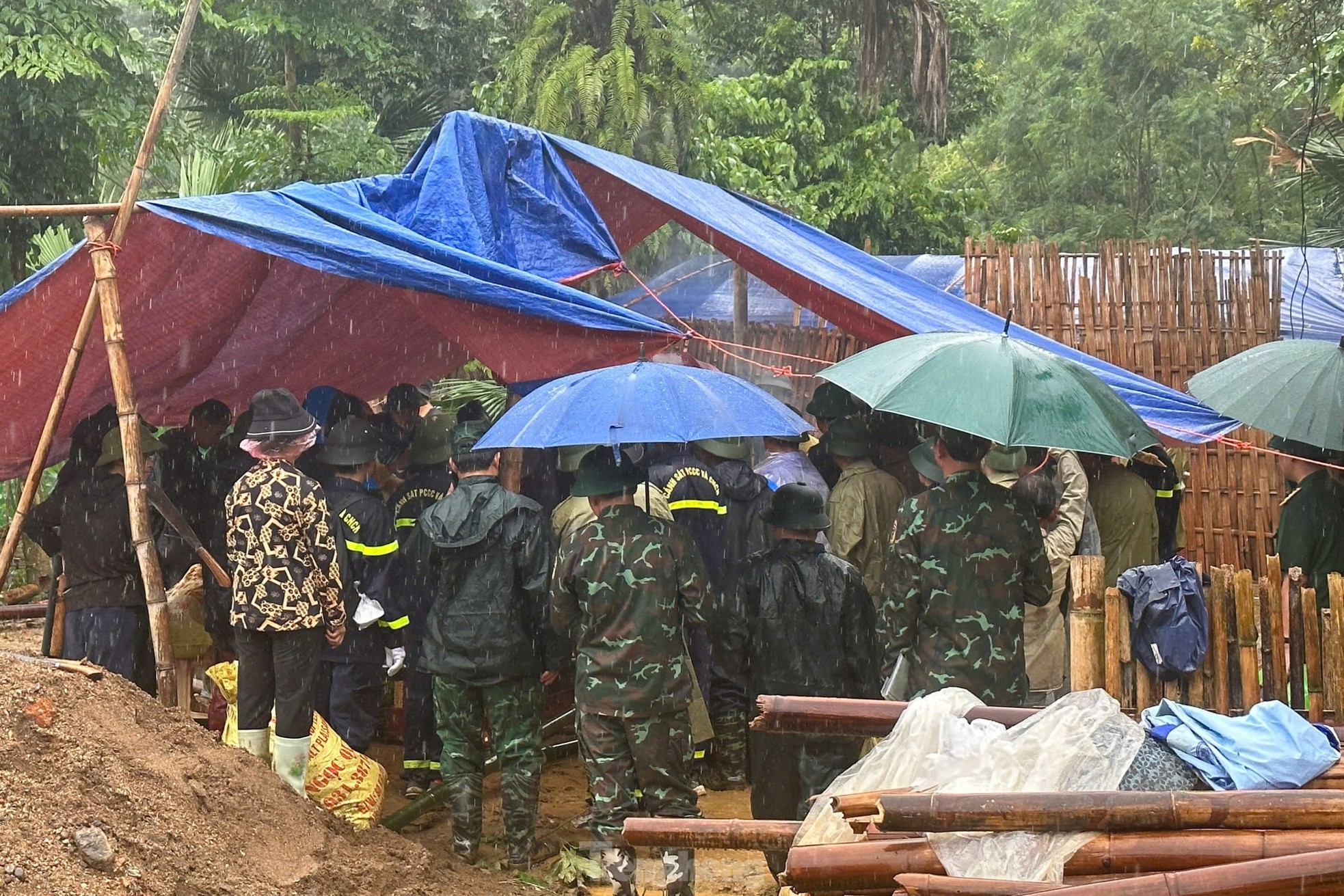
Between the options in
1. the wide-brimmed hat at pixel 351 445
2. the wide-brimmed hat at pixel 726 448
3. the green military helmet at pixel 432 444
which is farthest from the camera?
the green military helmet at pixel 432 444

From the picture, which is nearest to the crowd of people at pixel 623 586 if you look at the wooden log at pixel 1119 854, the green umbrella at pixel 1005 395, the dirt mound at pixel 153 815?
the green umbrella at pixel 1005 395

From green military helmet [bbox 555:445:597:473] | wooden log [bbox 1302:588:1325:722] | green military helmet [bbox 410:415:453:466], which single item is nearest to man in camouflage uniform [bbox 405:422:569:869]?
green military helmet [bbox 410:415:453:466]

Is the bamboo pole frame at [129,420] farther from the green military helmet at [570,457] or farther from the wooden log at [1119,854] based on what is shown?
the wooden log at [1119,854]

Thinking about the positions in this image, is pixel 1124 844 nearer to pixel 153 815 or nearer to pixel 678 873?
pixel 678 873

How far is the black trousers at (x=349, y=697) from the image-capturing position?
6.23m

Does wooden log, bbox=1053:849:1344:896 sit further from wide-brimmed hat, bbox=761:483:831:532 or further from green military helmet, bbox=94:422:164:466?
green military helmet, bbox=94:422:164:466

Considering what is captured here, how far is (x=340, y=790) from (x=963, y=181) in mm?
17459

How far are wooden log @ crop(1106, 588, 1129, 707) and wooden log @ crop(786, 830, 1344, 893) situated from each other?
1963 millimetres

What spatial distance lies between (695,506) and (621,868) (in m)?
1.97

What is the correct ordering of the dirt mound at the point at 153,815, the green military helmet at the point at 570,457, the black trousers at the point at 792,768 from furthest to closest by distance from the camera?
1. the green military helmet at the point at 570,457
2. the black trousers at the point at 792,768
3. the dirt mound at the point at 153,815

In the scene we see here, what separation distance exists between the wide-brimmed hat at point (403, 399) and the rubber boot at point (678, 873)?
11.6 ft

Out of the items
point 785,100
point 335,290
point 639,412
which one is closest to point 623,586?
point 639,412

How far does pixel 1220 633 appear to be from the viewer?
441 cm

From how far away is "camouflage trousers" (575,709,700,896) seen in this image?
5.01m
